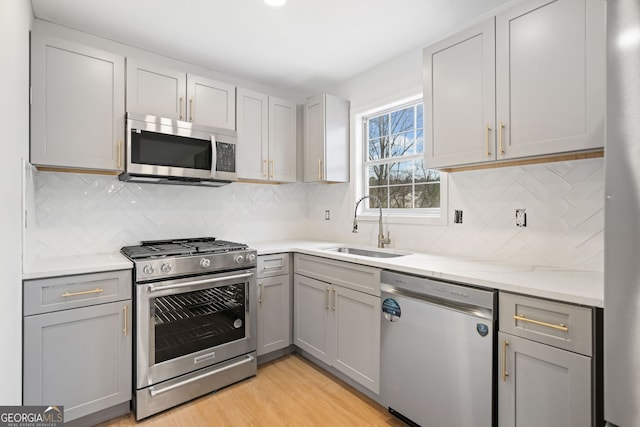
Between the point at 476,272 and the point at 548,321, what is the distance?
40 centimetres

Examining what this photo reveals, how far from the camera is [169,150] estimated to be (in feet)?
7.70

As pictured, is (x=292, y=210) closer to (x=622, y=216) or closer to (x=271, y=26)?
(x=271, y=26)

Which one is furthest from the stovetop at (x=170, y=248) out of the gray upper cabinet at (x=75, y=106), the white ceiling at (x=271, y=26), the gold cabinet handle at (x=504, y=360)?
the gold cabinet handle at (x=504, y=360)

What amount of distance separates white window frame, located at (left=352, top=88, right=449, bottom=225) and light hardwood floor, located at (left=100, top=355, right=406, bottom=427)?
1.38 m

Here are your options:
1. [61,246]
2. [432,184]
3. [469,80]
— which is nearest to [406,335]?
[432,184]

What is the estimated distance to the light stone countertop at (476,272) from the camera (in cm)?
134

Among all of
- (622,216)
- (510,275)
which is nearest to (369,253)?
(510,275)

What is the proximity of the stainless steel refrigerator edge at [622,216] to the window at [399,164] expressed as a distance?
1418mm

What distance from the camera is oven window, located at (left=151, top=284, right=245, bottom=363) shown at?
81.9 inches

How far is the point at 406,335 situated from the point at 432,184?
50.4 inches

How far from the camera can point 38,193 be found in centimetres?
221

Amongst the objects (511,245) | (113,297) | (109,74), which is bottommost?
(113,297)

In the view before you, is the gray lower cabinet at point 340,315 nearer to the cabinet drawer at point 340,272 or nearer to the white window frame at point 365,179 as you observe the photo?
the cabinet drawer at point 340,272

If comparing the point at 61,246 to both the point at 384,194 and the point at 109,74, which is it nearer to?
the point at 109,74
